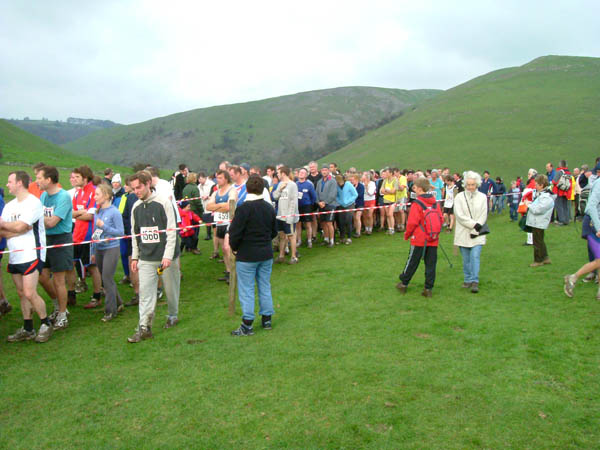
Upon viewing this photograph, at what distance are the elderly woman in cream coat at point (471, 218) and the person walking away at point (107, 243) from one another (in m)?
5.98

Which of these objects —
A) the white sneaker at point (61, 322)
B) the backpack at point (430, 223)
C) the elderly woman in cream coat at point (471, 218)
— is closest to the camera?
the white sneaker at point (61, 322)

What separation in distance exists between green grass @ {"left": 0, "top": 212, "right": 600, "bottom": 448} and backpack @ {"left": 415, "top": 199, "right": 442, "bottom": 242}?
1.15 m

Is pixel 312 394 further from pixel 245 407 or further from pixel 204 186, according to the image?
pixel 204 186

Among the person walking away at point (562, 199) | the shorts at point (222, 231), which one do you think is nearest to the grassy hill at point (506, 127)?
the person walking away at point (562, 199)

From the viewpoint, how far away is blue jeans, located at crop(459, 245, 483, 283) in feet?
25.8

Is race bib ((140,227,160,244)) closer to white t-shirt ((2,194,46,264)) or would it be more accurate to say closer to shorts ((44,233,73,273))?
white t-shirt ((2,194,46,264))

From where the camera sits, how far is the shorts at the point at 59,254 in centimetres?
685

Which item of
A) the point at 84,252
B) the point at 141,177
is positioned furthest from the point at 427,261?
the point at 84,252

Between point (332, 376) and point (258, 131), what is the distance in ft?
421

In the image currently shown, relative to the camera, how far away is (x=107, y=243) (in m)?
7.26

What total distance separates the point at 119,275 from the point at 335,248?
5.96m

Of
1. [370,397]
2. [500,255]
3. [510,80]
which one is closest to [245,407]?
[370,397]

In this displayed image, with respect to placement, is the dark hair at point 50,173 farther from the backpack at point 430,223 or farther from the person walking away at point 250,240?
the backpack at point 430,223

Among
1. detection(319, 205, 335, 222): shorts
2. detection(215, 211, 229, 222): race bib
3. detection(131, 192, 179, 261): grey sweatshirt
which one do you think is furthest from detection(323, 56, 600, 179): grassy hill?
detection(131, 192, 179, 261): grey sweatshirt
